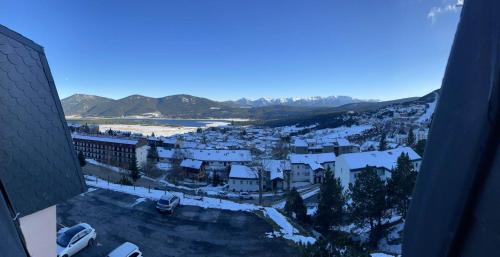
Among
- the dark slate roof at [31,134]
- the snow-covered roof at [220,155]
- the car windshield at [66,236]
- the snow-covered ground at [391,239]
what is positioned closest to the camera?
the dark slate roof at [31,134]

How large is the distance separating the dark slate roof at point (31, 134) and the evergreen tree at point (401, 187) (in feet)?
57.3

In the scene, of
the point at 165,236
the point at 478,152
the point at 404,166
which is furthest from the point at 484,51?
the point at 404,166

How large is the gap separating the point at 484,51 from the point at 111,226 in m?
14.1

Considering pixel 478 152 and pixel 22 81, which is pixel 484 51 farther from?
pixel 22 81

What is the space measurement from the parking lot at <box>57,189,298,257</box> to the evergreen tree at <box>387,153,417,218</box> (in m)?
9.15

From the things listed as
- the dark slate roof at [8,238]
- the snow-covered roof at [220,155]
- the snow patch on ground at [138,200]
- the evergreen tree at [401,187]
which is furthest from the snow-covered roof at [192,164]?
the dark slate roof at [8,238]

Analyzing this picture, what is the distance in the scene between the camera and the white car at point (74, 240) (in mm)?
9594

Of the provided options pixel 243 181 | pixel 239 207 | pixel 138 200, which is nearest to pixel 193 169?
pixel 243 181

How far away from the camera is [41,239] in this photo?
4543 mm

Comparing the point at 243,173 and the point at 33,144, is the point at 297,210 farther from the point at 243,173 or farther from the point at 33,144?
the point at 243,173

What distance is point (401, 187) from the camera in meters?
17.9

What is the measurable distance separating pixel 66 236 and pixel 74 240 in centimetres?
34

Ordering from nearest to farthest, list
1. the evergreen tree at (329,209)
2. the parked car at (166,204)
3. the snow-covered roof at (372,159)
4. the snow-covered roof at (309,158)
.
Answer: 1. the parked car at (166,204)
2. the evergreen tree at (329,209)
3. the snow-covered roof at (372,159)
4. the snow-covered roof at (309,158)

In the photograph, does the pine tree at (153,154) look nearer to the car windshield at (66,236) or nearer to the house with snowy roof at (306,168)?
the house with snowy roof at (306,168)
